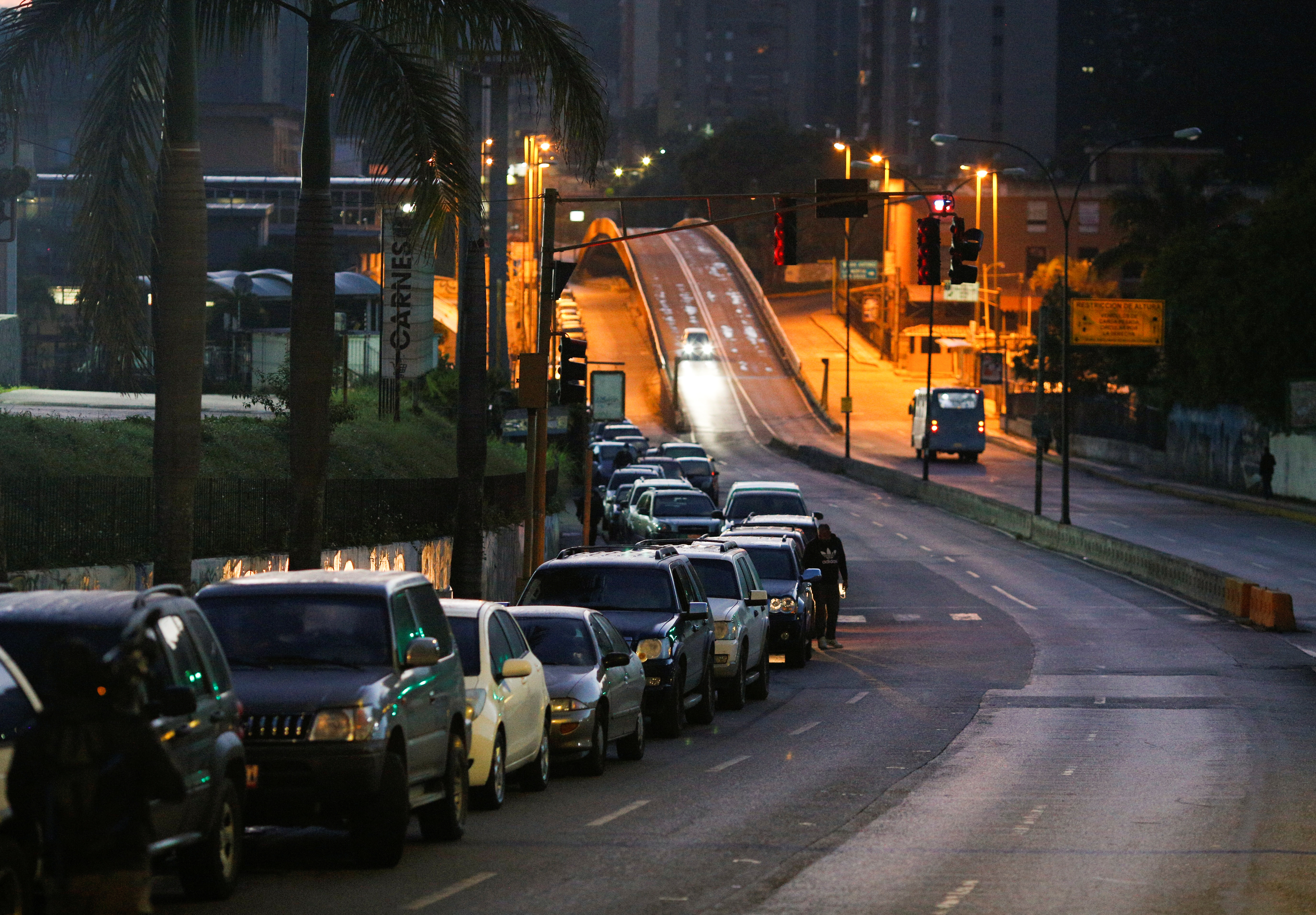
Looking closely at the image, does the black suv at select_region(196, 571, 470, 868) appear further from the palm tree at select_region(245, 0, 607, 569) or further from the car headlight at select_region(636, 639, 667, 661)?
the palm tree at select_region(245, 0, 607, 569)

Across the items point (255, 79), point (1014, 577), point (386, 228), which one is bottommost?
point (1014, 577)

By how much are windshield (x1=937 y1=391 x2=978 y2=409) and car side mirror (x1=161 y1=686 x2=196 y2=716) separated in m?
69.5

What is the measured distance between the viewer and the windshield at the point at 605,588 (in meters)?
20.4

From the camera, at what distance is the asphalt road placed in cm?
1105

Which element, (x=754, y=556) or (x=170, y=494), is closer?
(x=170, y=494)

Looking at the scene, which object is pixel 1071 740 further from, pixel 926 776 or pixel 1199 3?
pixel 1199 3

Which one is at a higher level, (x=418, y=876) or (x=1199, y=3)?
(x=1199, y=3)

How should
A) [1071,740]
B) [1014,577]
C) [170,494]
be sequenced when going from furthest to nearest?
1. [1014,577]
2. [1071,740]
3. [170,494]

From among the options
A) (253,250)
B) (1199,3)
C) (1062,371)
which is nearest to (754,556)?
(1062,371)

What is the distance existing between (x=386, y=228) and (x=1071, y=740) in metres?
20.1

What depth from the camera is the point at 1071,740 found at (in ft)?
65.2

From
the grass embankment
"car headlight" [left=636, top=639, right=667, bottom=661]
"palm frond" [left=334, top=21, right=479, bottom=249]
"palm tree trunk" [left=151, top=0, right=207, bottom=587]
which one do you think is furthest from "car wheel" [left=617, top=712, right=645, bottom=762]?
the grass embankment

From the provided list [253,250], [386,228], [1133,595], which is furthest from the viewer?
[253,250]

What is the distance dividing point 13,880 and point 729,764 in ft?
34.7
